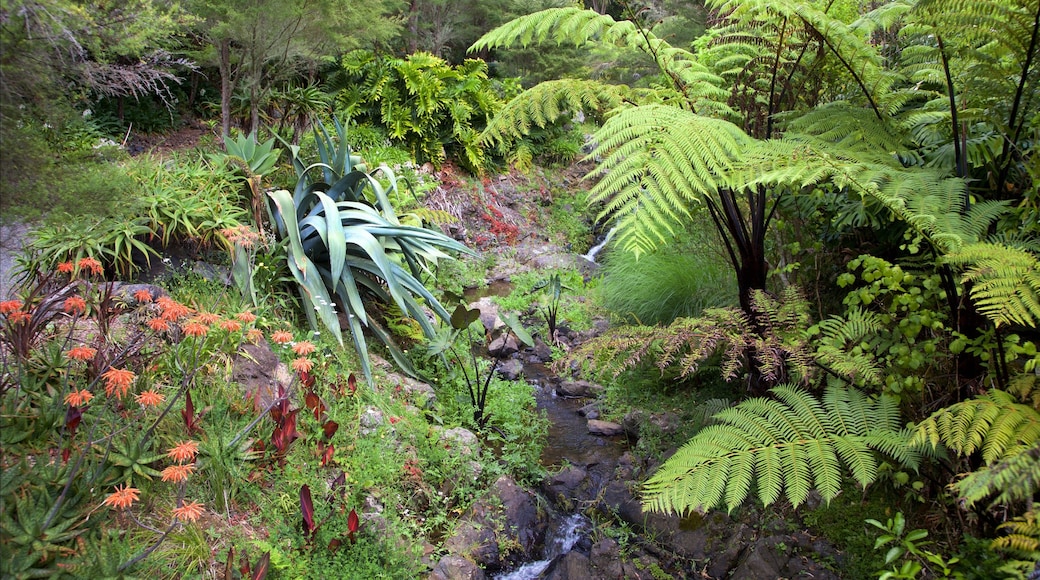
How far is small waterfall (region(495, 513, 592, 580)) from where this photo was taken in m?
2.88

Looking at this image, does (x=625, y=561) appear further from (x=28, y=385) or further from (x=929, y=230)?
(x=28, y=385)

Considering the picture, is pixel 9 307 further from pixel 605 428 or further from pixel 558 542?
pixel 605 428

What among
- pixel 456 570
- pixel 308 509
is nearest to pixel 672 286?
pixel 456 570

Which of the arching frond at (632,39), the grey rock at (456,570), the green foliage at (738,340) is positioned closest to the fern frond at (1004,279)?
the green foliage at (738,340)

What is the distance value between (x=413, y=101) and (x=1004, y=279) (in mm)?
7170

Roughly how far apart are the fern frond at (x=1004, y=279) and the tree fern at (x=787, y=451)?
22.2 inches

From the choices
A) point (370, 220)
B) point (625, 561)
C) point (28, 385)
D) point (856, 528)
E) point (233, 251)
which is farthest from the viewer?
point (370, 220)

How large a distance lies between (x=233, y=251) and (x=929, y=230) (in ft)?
11.2

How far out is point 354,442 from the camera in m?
3.00

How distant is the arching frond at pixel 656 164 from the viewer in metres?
2.20

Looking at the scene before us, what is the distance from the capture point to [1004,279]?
1834 mm

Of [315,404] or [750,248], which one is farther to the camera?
[750,248]

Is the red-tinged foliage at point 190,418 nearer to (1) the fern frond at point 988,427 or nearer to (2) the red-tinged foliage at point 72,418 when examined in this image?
(2) the red-tinged foliage at point 72,418

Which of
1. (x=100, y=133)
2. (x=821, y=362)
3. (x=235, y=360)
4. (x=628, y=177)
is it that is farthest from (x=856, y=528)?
(x=100, y=133)
